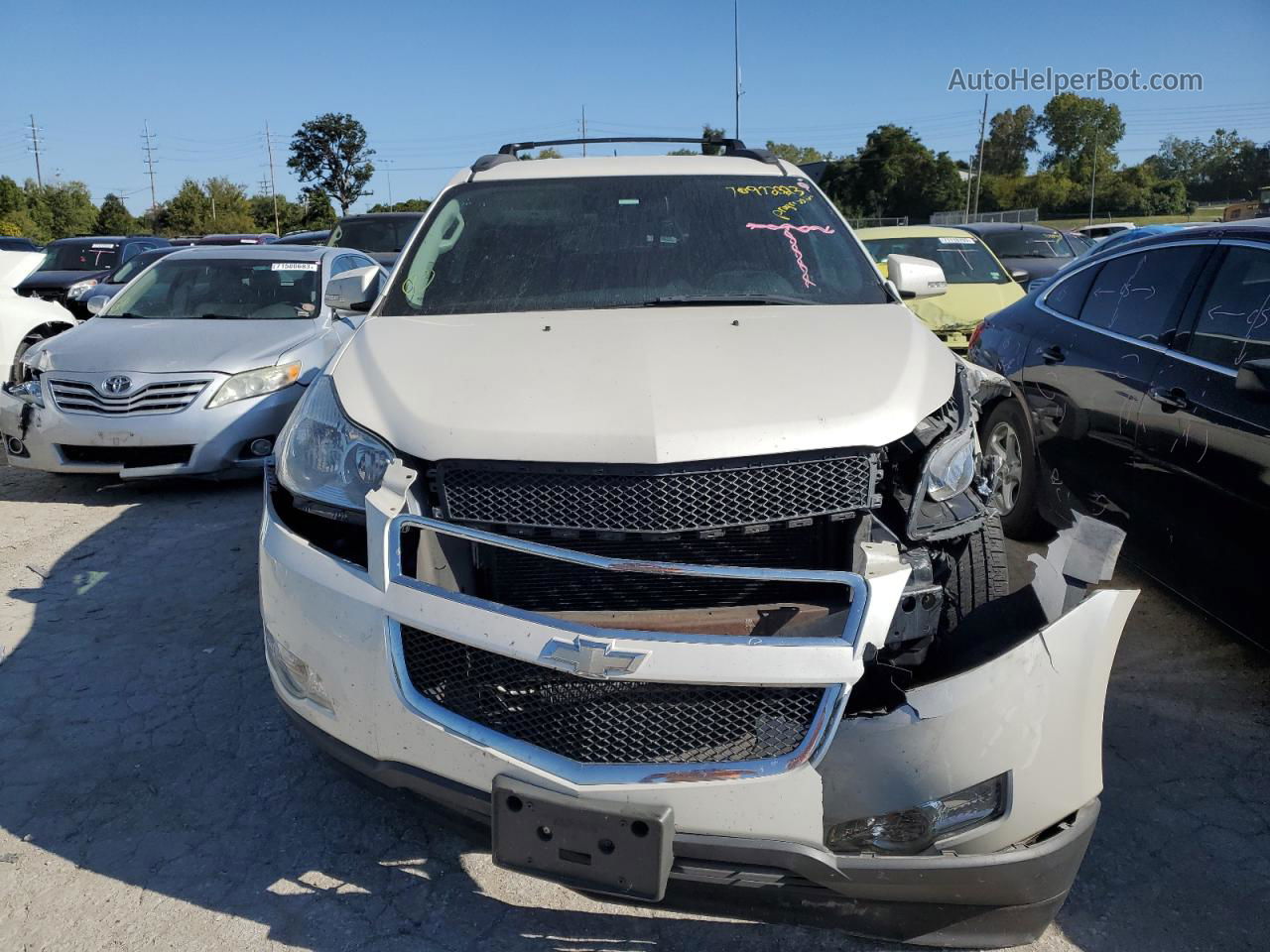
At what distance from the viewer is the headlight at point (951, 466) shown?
2371 mm

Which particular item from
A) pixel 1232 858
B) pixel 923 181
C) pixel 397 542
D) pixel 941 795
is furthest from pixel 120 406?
pixel 923 181

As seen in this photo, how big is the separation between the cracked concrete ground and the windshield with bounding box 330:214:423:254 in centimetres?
1130

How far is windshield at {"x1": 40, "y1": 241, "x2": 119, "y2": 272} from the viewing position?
15.4 metres

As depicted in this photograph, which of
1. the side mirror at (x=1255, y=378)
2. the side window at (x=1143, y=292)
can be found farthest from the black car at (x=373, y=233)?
the side mirror at (x=1255, y=378)

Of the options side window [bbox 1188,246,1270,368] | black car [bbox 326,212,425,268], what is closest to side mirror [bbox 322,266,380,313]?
side window [bbox 1188,246,1270,368]

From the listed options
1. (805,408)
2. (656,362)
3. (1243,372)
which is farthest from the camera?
(1243,372)

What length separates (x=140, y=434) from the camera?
232 inches

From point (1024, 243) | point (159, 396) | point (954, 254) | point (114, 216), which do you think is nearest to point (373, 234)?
point (954, 254)

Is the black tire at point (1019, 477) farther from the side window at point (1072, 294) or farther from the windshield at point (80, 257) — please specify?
the windshield at point (80, 257)

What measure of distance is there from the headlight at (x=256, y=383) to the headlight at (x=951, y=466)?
495 centimetres

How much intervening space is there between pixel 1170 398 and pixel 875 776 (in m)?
2.49

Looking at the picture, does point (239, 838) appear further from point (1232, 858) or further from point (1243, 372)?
point (1243, 372)

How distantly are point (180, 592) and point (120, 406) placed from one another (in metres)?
2.02

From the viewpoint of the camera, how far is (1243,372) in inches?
126
